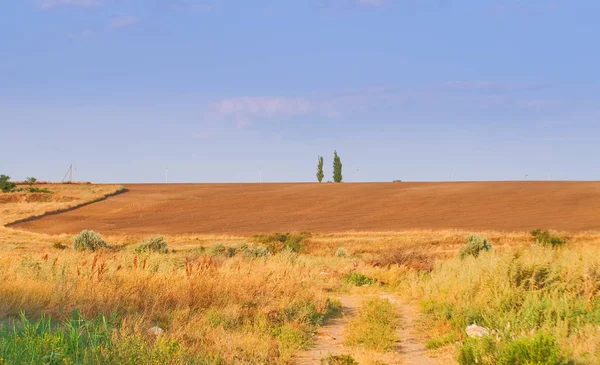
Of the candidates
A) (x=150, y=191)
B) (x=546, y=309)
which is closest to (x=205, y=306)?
(x=546, y=309)

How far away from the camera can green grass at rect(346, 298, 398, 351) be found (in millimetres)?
9352

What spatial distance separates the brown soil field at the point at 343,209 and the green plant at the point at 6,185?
13445mm

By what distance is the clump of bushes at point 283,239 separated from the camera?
126ft

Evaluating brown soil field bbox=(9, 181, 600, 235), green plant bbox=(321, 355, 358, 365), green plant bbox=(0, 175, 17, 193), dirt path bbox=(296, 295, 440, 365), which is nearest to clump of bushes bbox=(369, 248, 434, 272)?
dirt path bbox=(296, 295, 440, 365)

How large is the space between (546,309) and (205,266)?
680 centimetres

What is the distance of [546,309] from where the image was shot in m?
9.98

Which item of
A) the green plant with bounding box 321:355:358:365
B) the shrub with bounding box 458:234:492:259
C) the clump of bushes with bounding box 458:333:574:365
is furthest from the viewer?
the shrub with bounding box 458:234:492:259

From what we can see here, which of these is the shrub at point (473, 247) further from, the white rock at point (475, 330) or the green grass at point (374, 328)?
the white rock at point (475, 330)

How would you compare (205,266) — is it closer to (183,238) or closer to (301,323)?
(301,323)

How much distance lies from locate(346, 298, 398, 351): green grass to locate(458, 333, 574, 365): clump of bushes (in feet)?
5.97

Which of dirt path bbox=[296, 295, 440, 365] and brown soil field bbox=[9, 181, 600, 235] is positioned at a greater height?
brown soil field bbox=[9, 181, 600, 235]

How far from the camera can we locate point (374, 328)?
1022 centimetres

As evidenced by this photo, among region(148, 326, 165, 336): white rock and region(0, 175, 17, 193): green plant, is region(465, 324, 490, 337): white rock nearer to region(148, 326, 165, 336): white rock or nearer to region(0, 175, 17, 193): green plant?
region(148, 326, 165, 336): white rock

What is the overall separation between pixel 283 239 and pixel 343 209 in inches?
844
